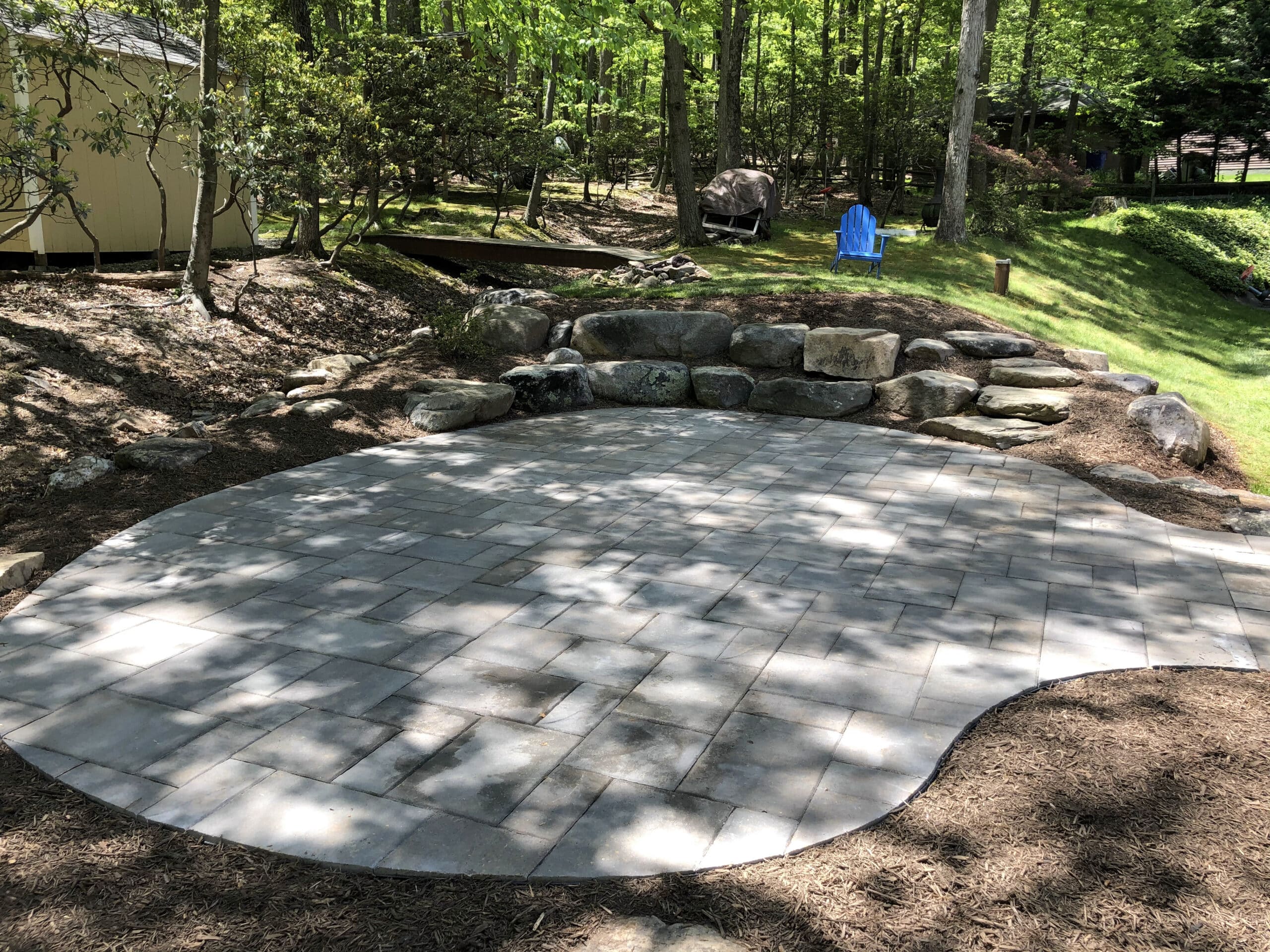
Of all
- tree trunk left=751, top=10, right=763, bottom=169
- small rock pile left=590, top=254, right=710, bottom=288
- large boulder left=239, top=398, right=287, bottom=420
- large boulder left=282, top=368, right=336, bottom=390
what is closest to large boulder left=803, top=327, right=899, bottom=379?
small rock pile left=590, top=254, right=710, bottom=288

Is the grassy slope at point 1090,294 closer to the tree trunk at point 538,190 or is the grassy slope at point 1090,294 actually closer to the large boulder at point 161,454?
→ the tree trunk at point 538,190

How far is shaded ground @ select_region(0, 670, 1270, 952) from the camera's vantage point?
210 centimetres

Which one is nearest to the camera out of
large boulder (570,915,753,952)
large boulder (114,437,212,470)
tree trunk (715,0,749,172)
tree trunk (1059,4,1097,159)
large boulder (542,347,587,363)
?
large boulder (570,915,753,952)

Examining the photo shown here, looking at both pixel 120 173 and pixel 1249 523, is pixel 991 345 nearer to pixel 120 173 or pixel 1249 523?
pixel 1249 523

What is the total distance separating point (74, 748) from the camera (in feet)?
9.31

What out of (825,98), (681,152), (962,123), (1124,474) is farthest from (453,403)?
(825,98)

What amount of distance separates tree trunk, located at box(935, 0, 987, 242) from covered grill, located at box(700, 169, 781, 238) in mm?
2809

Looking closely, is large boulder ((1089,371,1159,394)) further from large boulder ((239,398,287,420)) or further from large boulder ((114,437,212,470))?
large boulder ((114,437,212,470))

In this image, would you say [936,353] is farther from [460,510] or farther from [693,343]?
[460,510]

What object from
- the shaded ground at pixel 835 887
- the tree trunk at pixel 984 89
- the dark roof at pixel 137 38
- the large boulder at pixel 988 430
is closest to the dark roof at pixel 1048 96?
the tree trunk at pixel 984 89

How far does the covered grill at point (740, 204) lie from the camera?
15273 millimetres

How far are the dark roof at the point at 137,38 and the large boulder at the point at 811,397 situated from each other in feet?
21.0

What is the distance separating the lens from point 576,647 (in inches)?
137

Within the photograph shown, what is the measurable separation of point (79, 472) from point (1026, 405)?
249 inches
